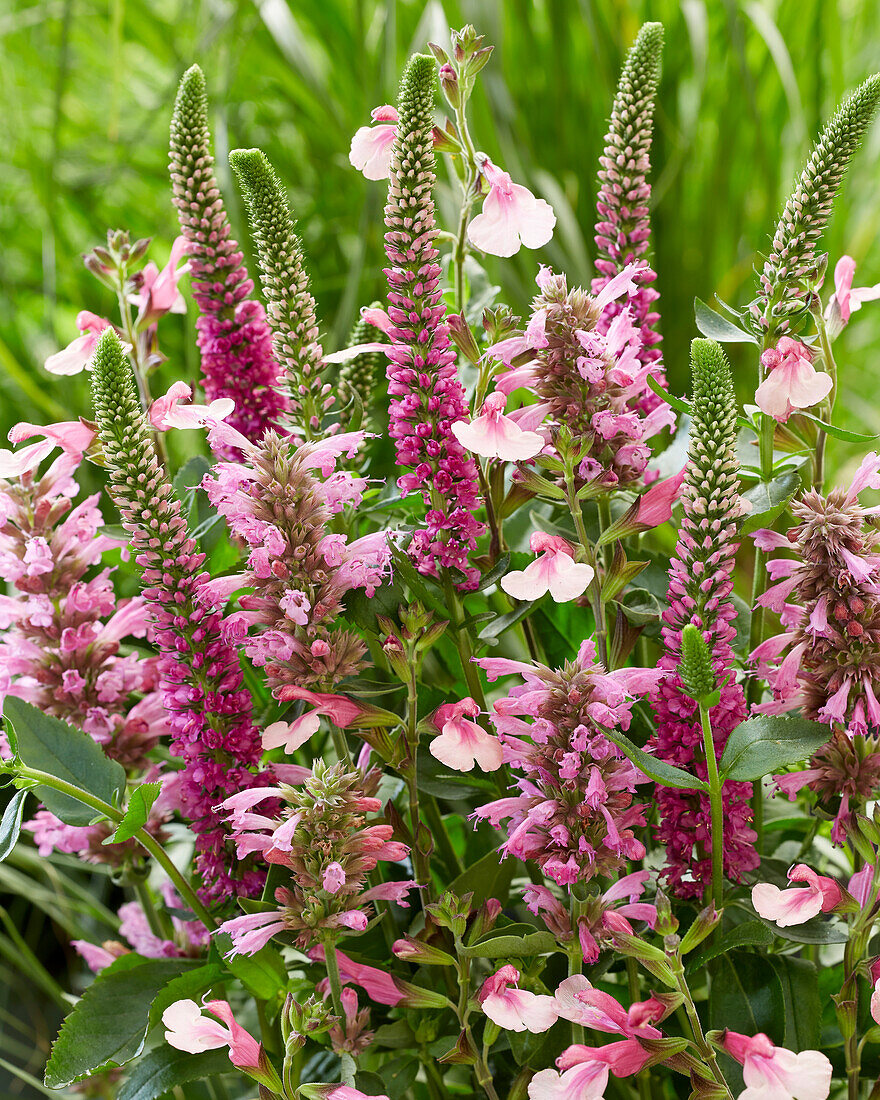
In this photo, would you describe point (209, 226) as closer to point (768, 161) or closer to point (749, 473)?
point (749, 473)

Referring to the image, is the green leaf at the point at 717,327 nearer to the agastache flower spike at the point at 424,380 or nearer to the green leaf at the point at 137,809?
the agastache flower spike at the point at 424,380

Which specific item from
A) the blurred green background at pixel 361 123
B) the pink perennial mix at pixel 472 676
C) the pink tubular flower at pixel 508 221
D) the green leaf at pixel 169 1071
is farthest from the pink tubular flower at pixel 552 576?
the blurred green background at pixel 361 123

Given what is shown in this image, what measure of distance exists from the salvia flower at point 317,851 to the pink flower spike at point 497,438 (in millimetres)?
111

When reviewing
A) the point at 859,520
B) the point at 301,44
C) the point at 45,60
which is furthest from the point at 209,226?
the point at 45,60

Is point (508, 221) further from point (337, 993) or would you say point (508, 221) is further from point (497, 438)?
point (337, 993)

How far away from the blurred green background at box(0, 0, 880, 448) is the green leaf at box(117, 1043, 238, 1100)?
66cm

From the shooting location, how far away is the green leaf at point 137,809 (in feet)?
1.14

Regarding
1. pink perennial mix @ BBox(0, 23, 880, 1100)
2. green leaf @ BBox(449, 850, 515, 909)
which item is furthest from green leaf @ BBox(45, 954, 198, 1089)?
green leaf @ BBox(449, 850, 515, 909)

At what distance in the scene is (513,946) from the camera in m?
0.33

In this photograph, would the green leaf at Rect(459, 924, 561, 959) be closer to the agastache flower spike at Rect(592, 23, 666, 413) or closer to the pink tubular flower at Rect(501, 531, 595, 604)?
the pink tubular flower at Rect(501, 531, 595, 604)

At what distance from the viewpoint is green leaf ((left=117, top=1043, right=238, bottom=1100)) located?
385 millimetres

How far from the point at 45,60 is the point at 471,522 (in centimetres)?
126

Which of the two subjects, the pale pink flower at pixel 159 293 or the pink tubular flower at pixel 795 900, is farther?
the pale pink flower at pixel 159 293

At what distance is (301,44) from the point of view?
3.41 ft
